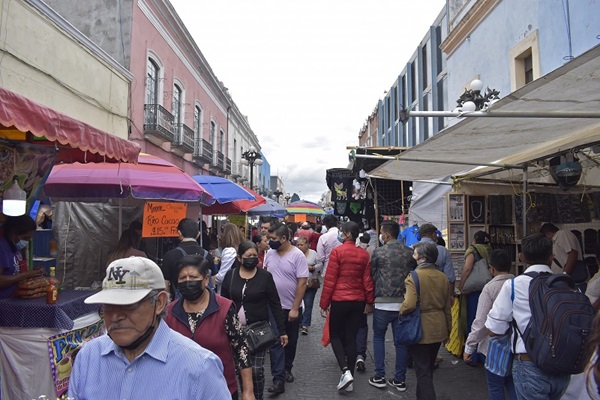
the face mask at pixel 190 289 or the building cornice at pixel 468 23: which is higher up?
the building cornice at pixel 468 23

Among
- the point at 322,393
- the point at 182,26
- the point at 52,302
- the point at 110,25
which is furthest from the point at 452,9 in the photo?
the point at 52,302

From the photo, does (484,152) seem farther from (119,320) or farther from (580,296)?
(119,320)

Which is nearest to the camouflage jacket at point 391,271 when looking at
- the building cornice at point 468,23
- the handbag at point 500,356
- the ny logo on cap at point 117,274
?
the handbag at point 500,356

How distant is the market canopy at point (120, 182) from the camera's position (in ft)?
17.5

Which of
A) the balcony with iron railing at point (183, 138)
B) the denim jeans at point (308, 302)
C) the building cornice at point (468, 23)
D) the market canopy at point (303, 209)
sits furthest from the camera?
the market canopy at point (303, 209)

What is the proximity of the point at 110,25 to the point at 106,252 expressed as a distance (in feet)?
30.1

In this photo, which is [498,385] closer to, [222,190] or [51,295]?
[51,295]

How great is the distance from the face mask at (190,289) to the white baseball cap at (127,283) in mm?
1035

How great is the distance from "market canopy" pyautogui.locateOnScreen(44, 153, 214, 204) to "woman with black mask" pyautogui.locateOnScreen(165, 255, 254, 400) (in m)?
2.63

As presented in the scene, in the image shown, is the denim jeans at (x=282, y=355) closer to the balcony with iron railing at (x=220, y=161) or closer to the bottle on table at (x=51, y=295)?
the bottle on table at (x=51, y=295)

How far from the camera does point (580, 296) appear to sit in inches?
115

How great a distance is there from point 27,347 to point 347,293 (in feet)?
11.1

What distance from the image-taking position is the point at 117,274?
6.05 feet

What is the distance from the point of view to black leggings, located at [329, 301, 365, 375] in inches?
215
